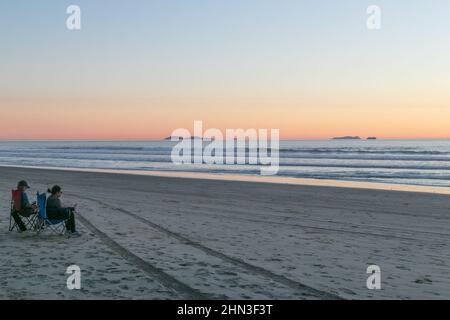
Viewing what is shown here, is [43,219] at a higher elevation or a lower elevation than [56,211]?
lower

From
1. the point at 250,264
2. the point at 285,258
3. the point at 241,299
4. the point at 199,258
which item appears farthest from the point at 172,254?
the point at 241,299

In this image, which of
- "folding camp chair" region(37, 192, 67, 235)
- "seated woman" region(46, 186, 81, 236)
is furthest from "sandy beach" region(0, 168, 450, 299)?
"seated woman" region(46, 186, 81, 236)

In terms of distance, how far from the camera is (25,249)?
8.04 meters

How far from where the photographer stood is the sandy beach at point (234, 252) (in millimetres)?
5992

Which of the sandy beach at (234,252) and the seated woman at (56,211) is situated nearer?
the sandy beach at (234,252)

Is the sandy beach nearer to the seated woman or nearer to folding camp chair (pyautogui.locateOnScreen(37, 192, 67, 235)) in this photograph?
folding camp chair (pyautogui.locateOnScreen(37, 192, 67, 235))

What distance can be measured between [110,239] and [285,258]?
3.57 metres

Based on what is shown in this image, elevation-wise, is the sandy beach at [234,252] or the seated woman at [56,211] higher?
the seated woman at [56,211]

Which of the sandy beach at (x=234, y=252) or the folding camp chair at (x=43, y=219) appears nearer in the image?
the sandy beach at (x=234, y=252)

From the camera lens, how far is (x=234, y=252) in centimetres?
816

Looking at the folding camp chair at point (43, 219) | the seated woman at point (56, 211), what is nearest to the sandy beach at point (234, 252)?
the folding camp chair at point (43, 219)

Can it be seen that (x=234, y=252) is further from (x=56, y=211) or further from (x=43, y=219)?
(x=43, y=219)

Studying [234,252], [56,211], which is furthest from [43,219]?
[234,252]

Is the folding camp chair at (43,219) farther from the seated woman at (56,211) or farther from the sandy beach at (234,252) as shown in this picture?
the sandy beach at (234,252)
